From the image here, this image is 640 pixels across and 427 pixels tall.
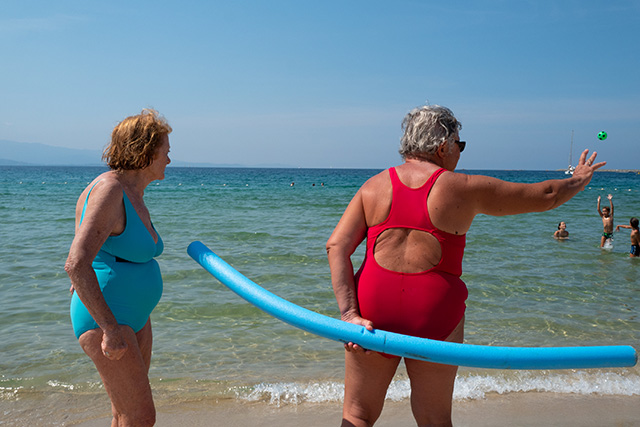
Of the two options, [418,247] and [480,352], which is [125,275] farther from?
[480,352]

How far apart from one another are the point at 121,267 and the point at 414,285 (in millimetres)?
1304

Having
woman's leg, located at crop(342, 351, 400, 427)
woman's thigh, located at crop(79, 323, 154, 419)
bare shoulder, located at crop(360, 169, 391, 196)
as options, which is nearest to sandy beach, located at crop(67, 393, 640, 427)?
woman's leg, located at crop(342, 351, 400, 427)

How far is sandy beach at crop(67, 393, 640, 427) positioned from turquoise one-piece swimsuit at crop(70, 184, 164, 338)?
1833 millimetres

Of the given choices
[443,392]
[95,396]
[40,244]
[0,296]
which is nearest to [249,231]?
[40,244]

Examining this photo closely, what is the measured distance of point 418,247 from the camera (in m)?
2.29

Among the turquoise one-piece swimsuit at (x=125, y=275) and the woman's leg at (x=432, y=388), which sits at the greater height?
the turquoise one-piece swimsuit at (x=125, y=275)

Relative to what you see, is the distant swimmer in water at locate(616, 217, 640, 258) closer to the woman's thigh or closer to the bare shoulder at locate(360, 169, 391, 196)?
the bare shoulder at locate(360, 169, 391, 196)

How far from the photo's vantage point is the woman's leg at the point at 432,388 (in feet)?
7.90

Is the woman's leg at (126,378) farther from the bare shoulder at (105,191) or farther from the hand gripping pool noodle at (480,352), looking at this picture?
the hand gripping pool noodle at (480,352)

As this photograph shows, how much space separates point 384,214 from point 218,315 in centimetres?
466

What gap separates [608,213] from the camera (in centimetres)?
1295

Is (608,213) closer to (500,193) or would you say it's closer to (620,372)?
(620,372)

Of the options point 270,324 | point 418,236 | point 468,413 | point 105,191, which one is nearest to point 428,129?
point 418,236

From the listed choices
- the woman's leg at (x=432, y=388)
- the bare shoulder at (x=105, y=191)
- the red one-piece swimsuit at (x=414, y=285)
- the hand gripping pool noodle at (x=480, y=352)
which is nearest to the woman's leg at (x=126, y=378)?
the bare shoulder at (x=105, y=191)
